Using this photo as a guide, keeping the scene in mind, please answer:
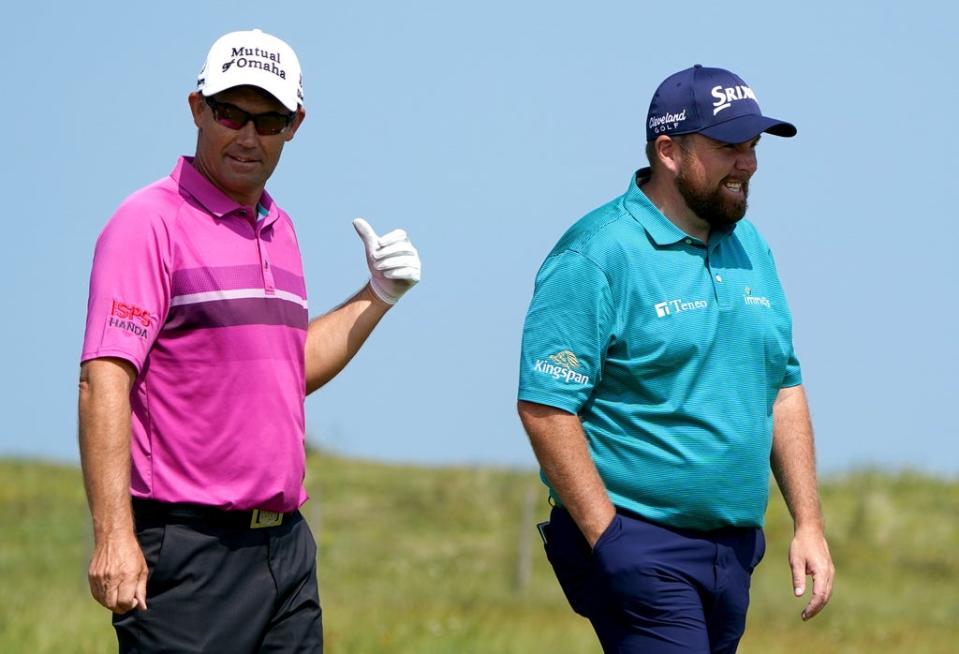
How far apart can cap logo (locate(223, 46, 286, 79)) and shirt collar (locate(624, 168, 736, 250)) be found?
1215 millimetres

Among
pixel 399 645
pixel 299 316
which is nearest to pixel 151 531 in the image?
pixel 299 316

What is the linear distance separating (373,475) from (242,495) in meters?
23.3

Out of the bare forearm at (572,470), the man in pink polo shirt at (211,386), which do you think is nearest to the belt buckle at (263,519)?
the man in pink polo shirt at (211,386)

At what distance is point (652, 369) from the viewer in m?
4.90

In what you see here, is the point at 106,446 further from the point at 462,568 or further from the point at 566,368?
the point at 462,568

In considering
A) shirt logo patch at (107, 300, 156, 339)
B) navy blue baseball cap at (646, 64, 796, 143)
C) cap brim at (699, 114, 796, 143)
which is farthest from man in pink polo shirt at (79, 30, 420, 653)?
cap brim at (699, 114, 796, 143)

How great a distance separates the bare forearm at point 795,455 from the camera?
532 centimetres

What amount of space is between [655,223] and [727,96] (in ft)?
1.53

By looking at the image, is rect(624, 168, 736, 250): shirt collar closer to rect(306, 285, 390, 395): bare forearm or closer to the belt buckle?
rect(306, 285, 390, 395): bare forearm

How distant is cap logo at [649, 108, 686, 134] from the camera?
16.8ft

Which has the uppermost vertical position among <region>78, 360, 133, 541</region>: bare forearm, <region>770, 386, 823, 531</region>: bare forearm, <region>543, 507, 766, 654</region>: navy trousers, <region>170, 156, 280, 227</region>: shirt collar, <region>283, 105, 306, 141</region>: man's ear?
<region>283, 105, 306, 141</region>: man's ear

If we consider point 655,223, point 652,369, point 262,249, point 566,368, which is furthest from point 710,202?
point 262,249

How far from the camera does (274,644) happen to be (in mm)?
4668

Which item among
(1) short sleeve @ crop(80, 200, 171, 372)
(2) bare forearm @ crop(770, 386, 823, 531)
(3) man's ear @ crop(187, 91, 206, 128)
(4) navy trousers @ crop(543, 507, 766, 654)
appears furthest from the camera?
(2) bare forearm @ crop(770, 386, 823, 531)
